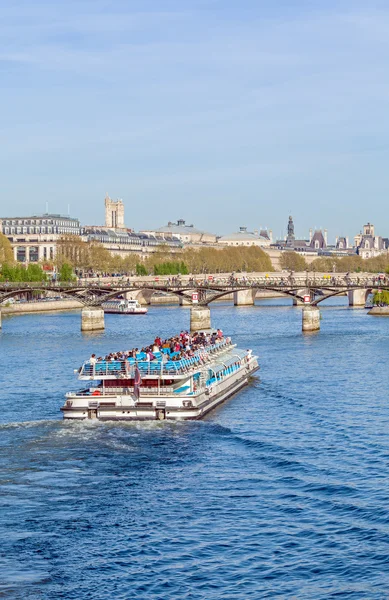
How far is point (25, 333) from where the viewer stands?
88938 mm

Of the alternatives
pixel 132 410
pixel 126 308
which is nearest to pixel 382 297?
pixel 126 308

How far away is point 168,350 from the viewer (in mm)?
47250

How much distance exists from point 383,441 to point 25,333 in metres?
54.3

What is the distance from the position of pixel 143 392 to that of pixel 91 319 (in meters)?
52.4

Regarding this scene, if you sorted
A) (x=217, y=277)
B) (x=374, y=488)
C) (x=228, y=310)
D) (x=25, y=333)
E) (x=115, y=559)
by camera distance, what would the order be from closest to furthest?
1. (x=115, y=559)
2. (x=374, y=488)
3. (x=25, y=333)
4. (x=228, y=310)
5. (x=217, y=277)

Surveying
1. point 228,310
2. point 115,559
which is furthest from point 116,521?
point 228,310

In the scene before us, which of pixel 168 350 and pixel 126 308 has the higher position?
pixel 168 350

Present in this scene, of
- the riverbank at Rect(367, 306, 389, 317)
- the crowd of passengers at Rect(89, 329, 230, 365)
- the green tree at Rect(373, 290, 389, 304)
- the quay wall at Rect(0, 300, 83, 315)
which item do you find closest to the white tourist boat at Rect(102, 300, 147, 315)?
the quay wall at Rect(0, 300, 83, 315)

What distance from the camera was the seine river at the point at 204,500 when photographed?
24656 millimetres

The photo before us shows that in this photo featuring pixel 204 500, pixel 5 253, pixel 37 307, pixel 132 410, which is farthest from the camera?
pixel 5 253

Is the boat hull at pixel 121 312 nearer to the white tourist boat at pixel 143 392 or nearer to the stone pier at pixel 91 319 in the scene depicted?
the stone pier at pixel 91 319

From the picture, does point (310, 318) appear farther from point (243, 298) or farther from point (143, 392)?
point (243, 298)

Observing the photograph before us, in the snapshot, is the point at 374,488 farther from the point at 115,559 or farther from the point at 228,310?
the point at 228,310

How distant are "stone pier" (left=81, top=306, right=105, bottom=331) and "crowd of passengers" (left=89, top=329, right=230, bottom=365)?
118 feet
